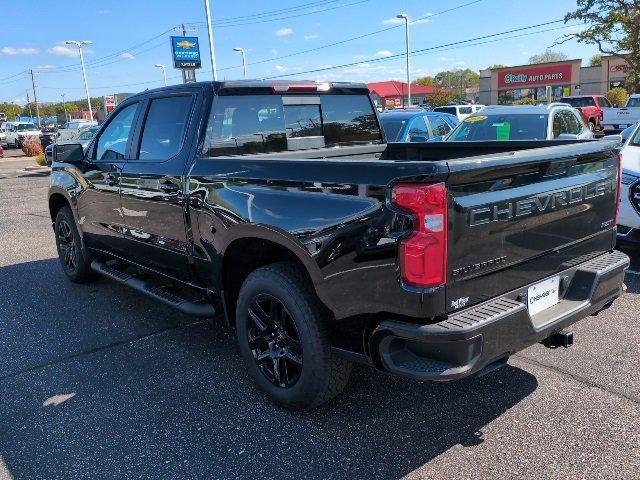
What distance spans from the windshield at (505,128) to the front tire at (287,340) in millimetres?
6281

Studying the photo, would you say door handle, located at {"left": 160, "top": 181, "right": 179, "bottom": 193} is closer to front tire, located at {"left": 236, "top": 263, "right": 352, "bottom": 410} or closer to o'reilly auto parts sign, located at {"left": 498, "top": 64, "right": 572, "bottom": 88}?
front tire, located at {"left": 236, "top": 263, "right": 352, "bottom": 410}

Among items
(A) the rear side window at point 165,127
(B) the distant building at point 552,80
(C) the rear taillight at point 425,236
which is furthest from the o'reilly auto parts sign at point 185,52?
(B) the distant building at point 552,80

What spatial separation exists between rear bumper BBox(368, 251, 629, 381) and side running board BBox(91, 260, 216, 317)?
1.61m

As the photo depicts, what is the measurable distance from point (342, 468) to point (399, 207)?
4.49ft

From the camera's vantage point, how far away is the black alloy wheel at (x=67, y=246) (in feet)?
19.9

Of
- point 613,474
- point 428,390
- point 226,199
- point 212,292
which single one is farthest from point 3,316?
point 613,474

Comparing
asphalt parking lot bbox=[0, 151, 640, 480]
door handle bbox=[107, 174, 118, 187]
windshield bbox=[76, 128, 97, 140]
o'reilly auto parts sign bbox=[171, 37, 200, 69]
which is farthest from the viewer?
o'reilly auto parts sign bbox=[171, 37, 200, 69]

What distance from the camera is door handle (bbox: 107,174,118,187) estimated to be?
188 inches

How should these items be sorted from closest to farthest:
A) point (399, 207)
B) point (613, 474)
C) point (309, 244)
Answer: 1. point (399, 207)
2. point (613, 474)
3. point (309, 244)

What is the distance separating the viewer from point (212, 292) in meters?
3.92

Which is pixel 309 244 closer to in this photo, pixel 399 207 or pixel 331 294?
pixel 331 294

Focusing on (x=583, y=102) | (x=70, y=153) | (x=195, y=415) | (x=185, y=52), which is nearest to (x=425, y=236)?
(x=195, y=415)

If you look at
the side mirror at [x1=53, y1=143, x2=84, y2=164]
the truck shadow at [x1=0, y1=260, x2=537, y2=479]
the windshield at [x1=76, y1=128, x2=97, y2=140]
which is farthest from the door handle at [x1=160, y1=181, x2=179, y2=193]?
the windshield at [x1=76, y1=128, x2=97, y2=140]

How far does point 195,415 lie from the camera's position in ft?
11.1
